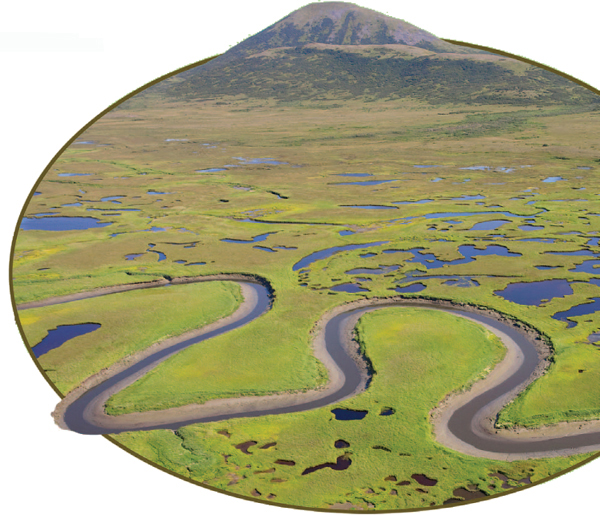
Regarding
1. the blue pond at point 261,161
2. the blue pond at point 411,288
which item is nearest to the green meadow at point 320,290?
the blue pond at point 411,288

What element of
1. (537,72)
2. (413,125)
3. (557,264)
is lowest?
(557,264)

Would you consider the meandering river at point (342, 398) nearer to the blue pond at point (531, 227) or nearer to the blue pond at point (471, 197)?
the blue pond at point (531, 227)

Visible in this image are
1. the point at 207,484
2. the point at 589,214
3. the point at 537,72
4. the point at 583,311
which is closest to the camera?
the point at 207,484

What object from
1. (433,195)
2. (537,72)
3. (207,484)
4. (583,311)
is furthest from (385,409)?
(537,72)

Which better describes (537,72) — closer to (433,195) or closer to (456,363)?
(433,195)

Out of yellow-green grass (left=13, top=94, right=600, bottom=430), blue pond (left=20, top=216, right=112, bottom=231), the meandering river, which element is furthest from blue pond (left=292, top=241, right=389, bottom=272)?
blue pond (left=20, top=216, right=112, bottom=231)

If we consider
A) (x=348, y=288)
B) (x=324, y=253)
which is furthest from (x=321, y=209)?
(x=348, y=288)
